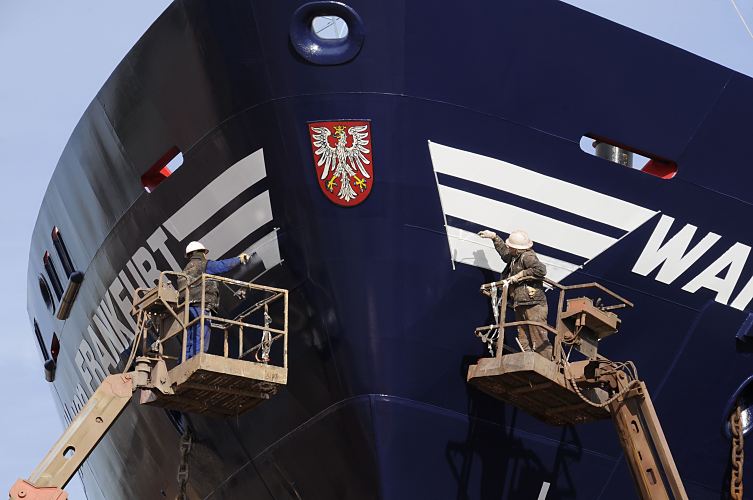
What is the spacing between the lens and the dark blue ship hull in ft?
36.6

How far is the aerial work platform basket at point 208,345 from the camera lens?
10789 mm

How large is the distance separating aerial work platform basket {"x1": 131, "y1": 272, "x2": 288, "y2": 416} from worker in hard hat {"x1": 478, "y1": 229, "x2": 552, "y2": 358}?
2045 mm

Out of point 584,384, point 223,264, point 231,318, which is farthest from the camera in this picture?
point 231,318

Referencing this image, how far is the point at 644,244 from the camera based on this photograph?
11.7 meters

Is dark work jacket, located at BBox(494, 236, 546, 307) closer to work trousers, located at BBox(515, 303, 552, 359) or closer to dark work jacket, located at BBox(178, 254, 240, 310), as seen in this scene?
work trousers, located at BBox(515, 303, 552, 359)

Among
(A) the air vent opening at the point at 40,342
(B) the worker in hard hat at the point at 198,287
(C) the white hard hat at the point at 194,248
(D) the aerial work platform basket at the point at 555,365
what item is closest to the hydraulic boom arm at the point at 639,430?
(D) the aerial work platform basket at the point at 555,365

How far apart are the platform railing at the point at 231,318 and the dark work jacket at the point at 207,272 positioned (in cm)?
2

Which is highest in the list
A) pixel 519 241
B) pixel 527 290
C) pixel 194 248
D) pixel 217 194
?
pixel 217 194

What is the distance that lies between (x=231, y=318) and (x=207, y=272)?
779 millimetres

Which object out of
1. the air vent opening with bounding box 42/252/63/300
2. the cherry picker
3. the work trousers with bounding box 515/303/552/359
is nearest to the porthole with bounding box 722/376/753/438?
the work trousers with bounding box 515/303/552/359

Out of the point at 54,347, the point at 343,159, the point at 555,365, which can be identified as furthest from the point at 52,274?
the point at 555,365

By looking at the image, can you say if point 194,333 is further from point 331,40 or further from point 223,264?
point 331,40

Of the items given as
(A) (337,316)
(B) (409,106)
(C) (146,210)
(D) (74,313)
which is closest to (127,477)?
(D) (74,313)

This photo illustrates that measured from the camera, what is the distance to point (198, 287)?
11.4 metres
